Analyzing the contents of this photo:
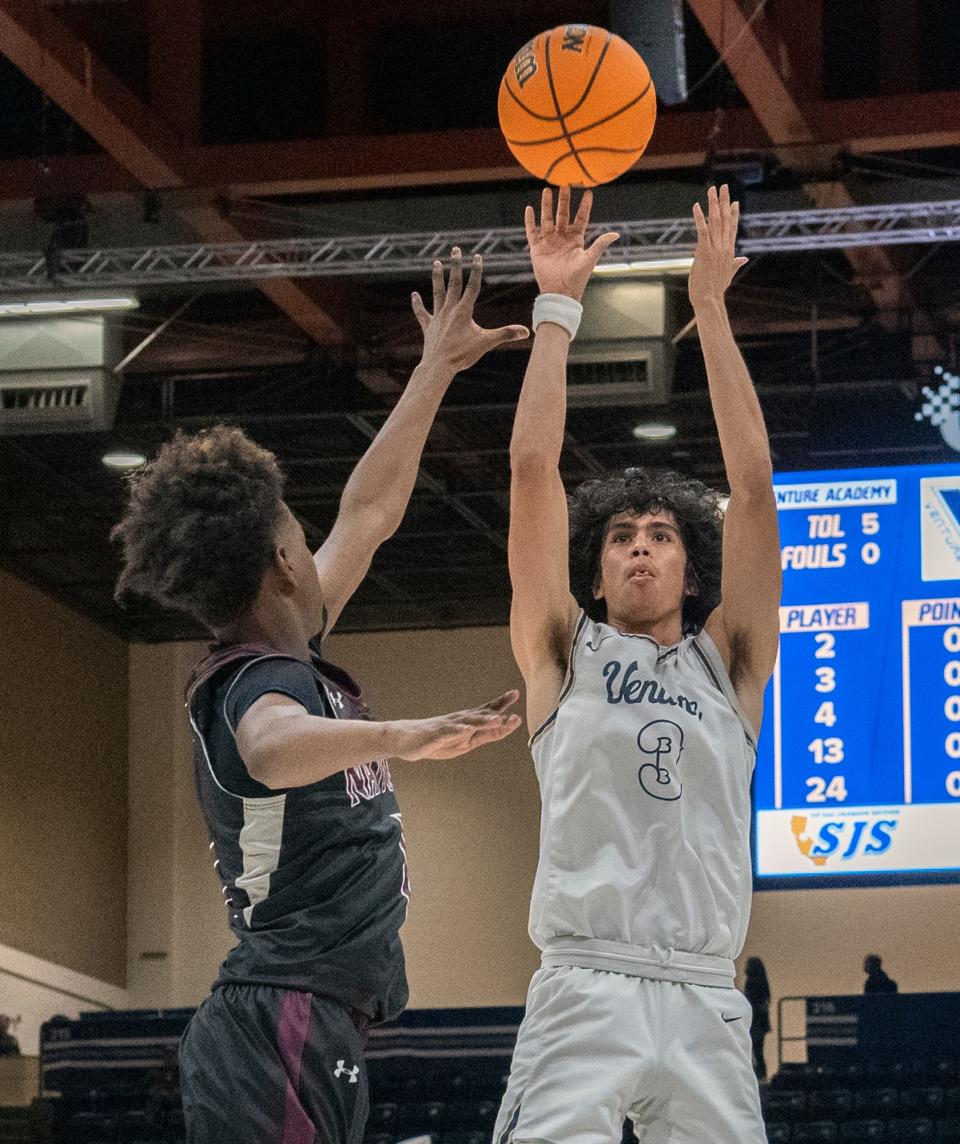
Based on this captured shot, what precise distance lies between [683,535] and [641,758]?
1.91ft

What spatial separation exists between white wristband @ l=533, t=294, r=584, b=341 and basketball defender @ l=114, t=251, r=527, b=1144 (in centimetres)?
79

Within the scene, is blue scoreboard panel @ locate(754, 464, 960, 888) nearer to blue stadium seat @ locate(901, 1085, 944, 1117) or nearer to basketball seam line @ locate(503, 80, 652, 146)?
blue stadium seat @ locate(901, 1085, 944, 1117)

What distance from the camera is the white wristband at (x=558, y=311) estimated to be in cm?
375

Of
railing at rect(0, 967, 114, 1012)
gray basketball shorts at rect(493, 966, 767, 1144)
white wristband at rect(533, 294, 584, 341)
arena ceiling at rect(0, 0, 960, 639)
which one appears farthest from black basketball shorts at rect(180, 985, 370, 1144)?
railing at rect(0, 967, 114, 1012)

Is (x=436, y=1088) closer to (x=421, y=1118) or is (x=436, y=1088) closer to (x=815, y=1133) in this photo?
(x=421, y=1118)

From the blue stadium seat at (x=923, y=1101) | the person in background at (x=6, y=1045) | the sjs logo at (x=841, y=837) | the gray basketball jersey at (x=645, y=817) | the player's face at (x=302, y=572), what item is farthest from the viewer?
the person in background at (x=6, y=1045)

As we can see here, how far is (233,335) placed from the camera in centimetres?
1198

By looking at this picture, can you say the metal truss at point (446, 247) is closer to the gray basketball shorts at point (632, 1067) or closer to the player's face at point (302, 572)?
the player's face at point (302, 572)

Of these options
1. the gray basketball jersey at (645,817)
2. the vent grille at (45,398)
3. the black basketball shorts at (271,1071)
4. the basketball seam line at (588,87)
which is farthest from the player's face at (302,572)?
the vent grille at (45,398)

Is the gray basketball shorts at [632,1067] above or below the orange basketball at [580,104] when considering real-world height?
below

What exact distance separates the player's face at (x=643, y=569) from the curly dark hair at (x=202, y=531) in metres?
0.79

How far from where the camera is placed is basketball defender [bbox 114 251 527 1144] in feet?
9.43

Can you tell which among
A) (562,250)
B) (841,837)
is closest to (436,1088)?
(841,837)

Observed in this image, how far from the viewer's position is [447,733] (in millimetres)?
2594
